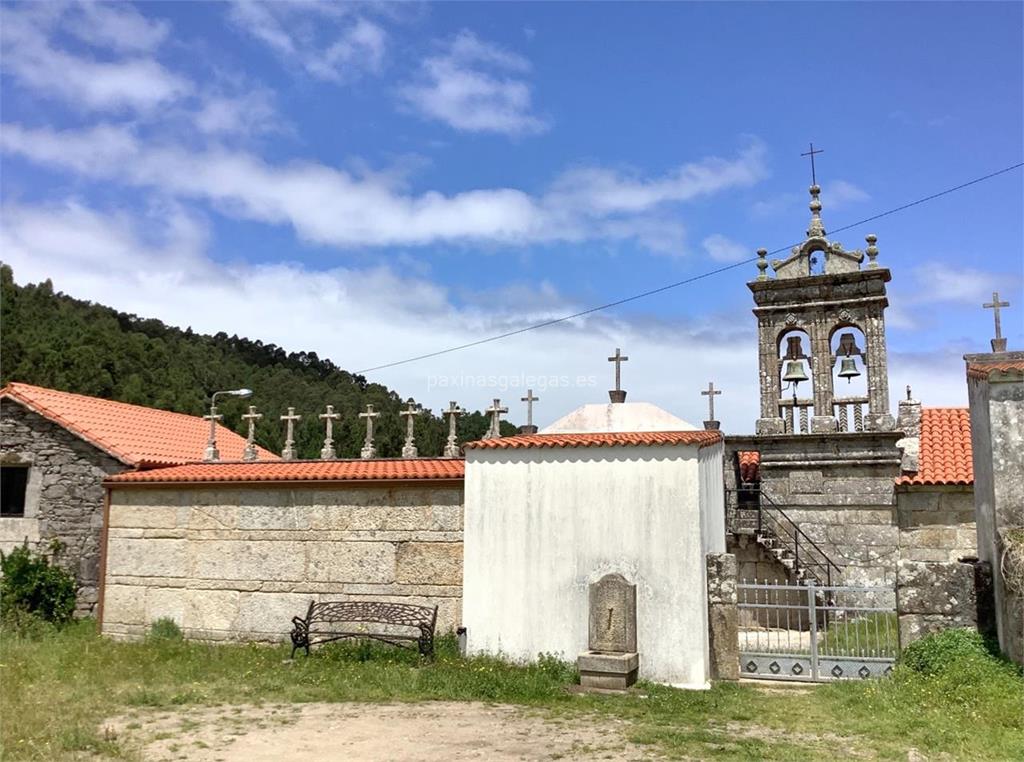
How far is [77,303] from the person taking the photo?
159 ft

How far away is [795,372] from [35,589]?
46.9 ft

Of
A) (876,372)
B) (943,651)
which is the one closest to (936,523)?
(876,372)

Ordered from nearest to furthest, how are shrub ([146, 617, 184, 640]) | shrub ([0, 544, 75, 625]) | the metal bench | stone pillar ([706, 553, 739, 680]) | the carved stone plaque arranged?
the carved stone plaque
stone pillar ([706, 553, 739, 680])
the metal bench
shrub ([146, 617, 184, 640])
shrub ([0, 544, 75, 625])

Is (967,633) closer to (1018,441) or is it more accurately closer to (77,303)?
(1018,441)

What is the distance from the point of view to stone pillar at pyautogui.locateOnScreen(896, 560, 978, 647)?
9.26 metres

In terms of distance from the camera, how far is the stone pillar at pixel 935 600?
9258 mm

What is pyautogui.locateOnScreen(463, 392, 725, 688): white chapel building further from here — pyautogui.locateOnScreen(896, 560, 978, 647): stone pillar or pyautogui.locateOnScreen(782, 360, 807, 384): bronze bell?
pyautogui.locateOnScreen(782, 360, 807, 384): bronze bell

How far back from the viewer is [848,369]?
16188mm

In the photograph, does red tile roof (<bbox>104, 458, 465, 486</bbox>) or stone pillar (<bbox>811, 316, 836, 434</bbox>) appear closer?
red tile roof (<bbox>104, 458, 465, 486</bbox>)

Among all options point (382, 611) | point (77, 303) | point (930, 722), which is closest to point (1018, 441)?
point (930, 722)

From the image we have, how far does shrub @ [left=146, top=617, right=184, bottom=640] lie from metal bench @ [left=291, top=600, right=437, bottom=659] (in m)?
2.25

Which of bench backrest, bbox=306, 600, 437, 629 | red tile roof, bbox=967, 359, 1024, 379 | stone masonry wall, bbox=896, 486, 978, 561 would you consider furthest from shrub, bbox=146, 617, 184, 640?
stone masonry wall, bbox=896, 486, 978, 561

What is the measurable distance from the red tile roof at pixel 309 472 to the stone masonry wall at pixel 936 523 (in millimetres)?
8999

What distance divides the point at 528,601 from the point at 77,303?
47094 millimetres
